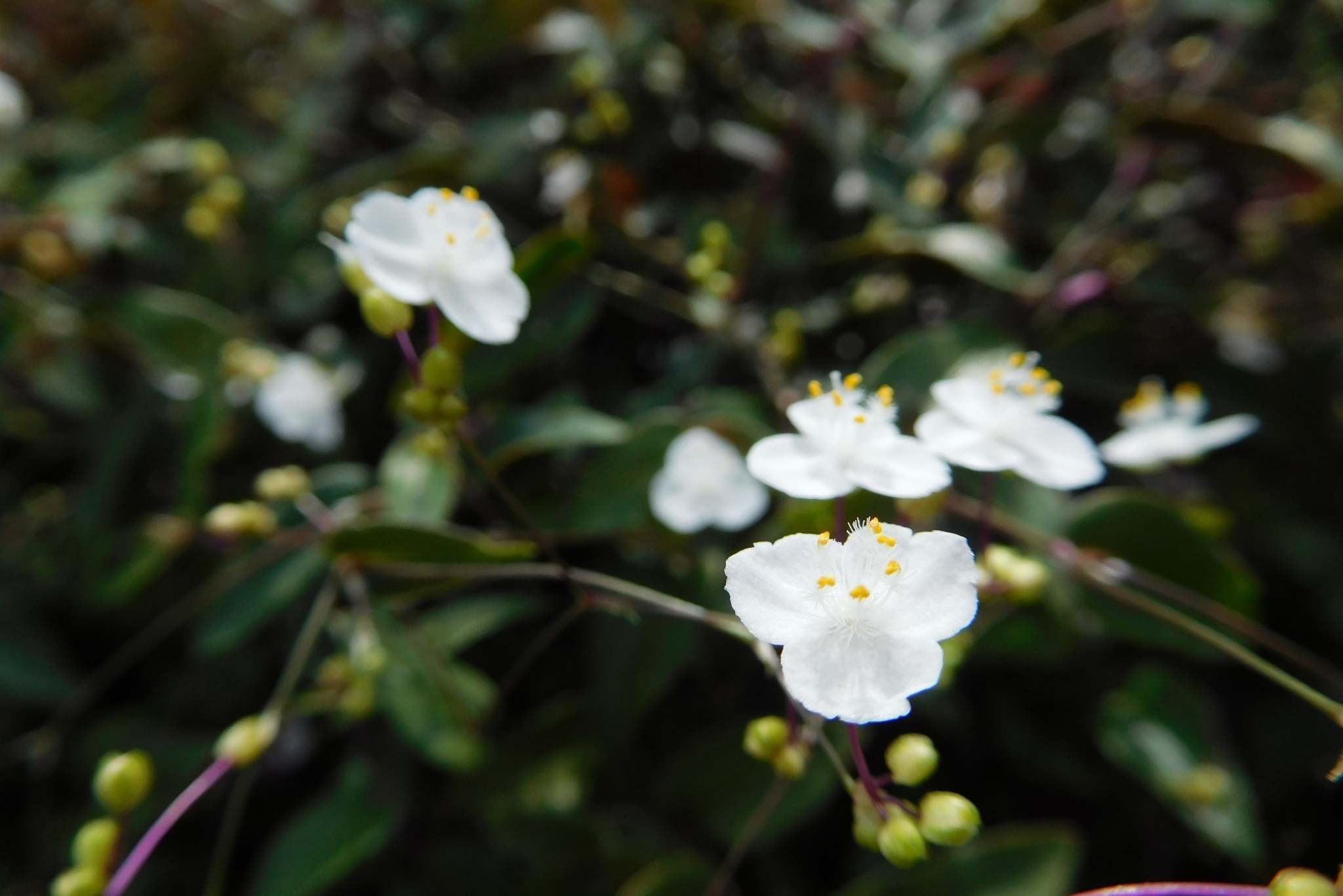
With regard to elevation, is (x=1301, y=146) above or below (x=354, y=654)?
above

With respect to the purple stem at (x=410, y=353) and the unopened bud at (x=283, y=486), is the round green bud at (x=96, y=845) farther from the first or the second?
the purple stem at (x=410, y=353)

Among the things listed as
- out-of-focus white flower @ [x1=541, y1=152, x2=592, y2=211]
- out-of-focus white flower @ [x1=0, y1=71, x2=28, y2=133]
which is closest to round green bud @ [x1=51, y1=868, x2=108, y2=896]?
out-of-focus white flower @ [x1=541, y1=152, x2=592, y2=211]

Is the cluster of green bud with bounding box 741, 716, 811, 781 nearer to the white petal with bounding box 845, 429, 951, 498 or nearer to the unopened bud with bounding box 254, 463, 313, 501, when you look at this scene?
the white petal with bounding box 845, 429, 951, 498

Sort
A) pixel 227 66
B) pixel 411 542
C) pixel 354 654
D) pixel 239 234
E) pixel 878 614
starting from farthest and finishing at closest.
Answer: pixel 227 66, pixel 239 234, pixel 354 654, pixel 411 542, pixel 878 614

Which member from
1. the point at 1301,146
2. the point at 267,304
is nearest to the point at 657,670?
the point at 267,304

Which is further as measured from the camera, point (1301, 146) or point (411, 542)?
point (1301, 146)

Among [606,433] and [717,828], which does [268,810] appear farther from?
[606,433]

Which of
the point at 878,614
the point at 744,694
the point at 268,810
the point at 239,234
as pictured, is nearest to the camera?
the point at 878,614
